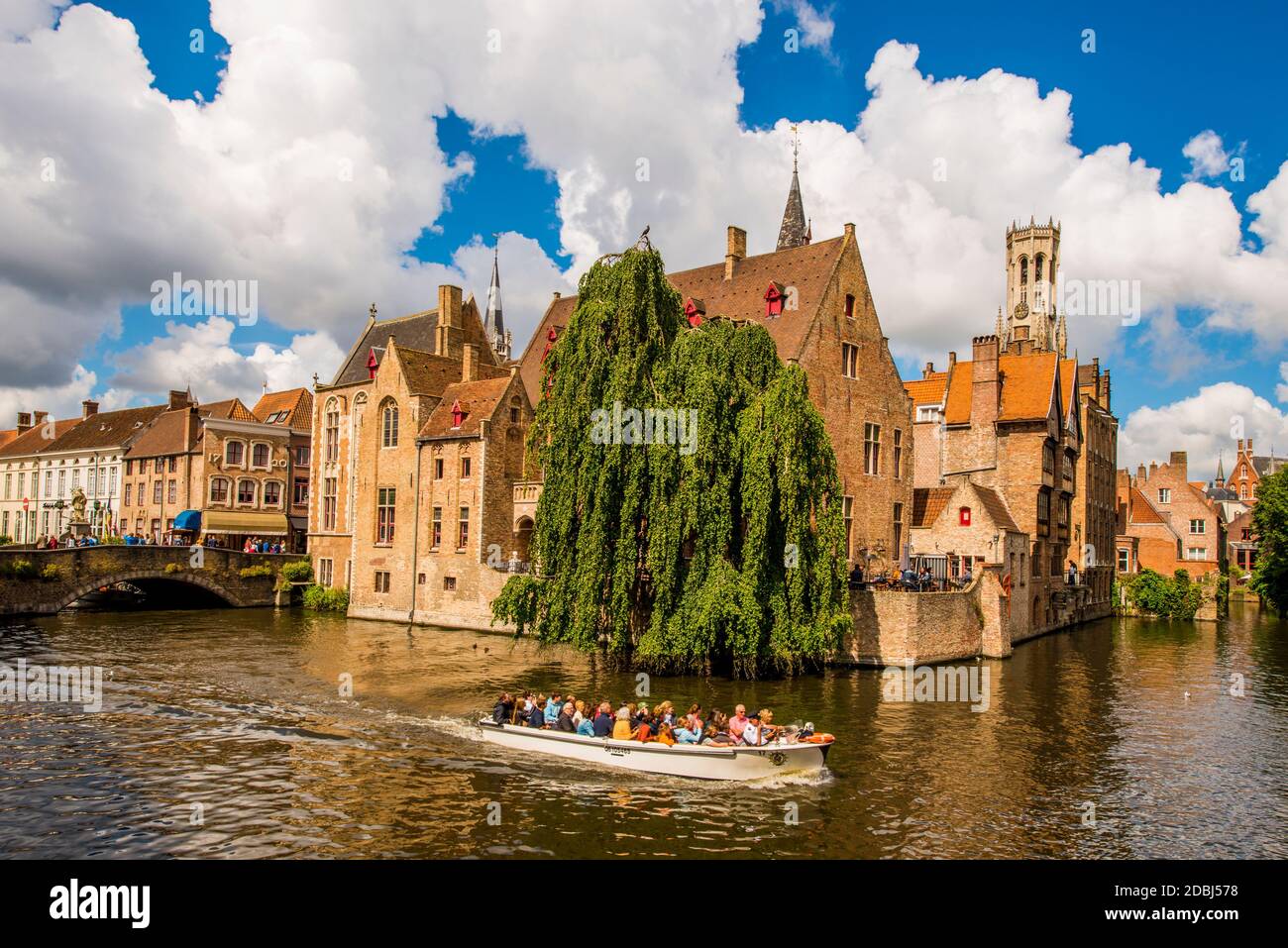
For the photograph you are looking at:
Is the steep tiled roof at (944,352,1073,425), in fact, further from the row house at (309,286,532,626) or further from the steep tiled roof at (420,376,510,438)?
the steep tiled roof at (420,376,510,438)

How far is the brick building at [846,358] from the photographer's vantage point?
130 feet

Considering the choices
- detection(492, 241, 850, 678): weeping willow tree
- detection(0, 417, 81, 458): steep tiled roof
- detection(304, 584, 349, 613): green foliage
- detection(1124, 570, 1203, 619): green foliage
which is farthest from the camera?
detection(0, 417, 81, 458): steep tiled roof

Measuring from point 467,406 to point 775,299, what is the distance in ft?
52.2

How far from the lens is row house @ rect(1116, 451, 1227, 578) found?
68.8m

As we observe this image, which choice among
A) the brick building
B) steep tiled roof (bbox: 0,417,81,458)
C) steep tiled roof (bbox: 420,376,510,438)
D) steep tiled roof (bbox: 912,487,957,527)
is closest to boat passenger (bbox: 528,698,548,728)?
the brick building

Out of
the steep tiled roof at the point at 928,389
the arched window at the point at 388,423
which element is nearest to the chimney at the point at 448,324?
the arched window at the point at 388,423

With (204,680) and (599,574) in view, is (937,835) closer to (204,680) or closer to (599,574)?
(599,574)

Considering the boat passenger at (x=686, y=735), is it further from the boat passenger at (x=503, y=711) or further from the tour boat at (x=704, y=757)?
the boat passenger at (x=503, y=711)

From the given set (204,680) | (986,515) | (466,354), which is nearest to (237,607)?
(466,354)

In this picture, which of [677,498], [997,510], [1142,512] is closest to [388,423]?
[677,498]

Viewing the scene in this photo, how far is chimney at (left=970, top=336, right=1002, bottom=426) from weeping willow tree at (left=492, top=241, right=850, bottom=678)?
19431 millimetres

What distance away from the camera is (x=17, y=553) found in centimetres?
4262

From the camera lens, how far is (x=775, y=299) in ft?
134

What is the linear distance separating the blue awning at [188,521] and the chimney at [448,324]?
20.9 m
